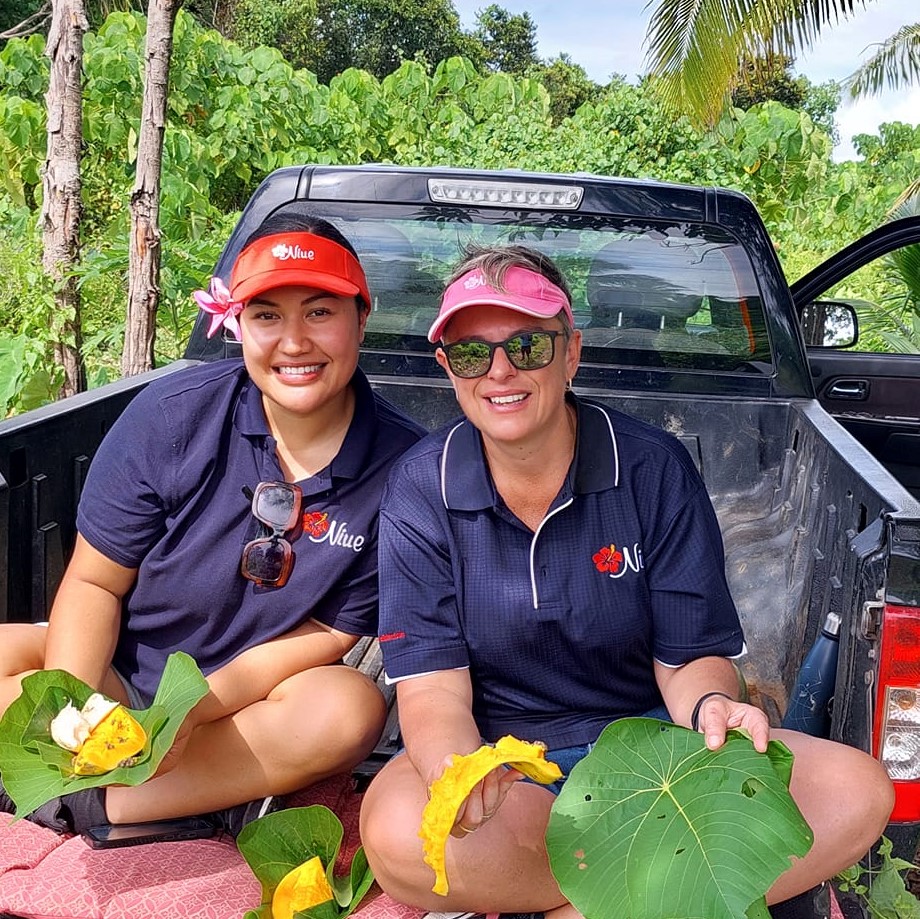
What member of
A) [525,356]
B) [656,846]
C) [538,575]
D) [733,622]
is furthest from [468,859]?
[525,356]

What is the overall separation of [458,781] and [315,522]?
761 millimetres

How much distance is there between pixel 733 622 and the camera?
6.92 ft

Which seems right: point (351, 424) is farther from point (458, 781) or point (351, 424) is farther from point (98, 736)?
point (458, 781)

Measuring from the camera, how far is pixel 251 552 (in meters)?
2.24

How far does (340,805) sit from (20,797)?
0.72 meters

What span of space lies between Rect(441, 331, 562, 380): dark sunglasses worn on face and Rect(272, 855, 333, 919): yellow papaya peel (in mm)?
892

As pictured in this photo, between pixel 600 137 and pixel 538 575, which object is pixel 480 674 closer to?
pixel 538 575

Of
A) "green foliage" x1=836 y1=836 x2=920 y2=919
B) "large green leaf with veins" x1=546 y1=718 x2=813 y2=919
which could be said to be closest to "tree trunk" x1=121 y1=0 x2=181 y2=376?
"large green leaf with veins" x1=546 y1=718 x2=813 y2=919

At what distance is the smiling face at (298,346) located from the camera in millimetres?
2201

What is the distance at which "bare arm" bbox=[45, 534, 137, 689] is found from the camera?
87.4 inches

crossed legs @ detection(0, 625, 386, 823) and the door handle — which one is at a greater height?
the door handle

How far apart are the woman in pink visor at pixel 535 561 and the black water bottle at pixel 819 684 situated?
14cm

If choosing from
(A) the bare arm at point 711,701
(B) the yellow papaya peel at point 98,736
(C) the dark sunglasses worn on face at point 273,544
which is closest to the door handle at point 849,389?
(A) the bare arm at point 711,701

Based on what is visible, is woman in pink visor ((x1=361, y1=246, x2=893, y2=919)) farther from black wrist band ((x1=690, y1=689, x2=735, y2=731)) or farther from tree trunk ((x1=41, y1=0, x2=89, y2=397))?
tree trunk ((x1=41, y1=0, x2=89, y2=397))
